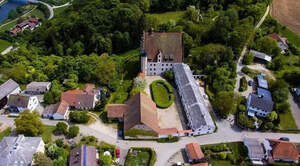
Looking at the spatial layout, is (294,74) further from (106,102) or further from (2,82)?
(2,82)

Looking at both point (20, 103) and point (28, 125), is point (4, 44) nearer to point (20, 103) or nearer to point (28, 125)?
point (20, 103)

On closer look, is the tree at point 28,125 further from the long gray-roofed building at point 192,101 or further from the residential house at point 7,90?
the long gray-roofed building at point 192,101

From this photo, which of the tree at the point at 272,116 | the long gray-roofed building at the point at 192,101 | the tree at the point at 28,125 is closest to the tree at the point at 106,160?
the tree at the point at 28,125

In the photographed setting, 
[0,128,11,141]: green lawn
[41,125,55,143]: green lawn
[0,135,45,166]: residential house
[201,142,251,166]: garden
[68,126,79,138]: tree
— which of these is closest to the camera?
[0,135,45,166]: residential house

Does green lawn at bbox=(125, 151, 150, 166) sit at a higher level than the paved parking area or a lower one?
lower

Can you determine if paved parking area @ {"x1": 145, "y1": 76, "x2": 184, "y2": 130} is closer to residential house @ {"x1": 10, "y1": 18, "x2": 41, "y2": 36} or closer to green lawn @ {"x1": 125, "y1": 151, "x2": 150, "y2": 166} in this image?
green lawn @ {"x1": 125, "y1": 151, "x2": 150, "y2": 166}

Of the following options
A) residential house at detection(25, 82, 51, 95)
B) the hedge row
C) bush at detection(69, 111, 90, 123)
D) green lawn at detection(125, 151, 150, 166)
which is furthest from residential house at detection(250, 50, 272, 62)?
residential house at detection(25, 82, 51, 95)

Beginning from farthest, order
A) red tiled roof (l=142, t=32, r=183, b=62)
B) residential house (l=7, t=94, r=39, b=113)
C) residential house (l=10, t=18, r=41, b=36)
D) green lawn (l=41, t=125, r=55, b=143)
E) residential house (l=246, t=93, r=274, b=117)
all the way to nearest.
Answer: residential house (l=10, t=18, r=41, b=36) → red tiled roof (l=142, t=32, r=183, b=62) → residential house (l=7, t=94, r=39, b=113) → residential house (l=246, t=93, r=274, b=117) → green lawn (l=41, t=125, r=55, b=143)

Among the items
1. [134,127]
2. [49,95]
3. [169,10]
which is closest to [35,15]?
[169,10]
